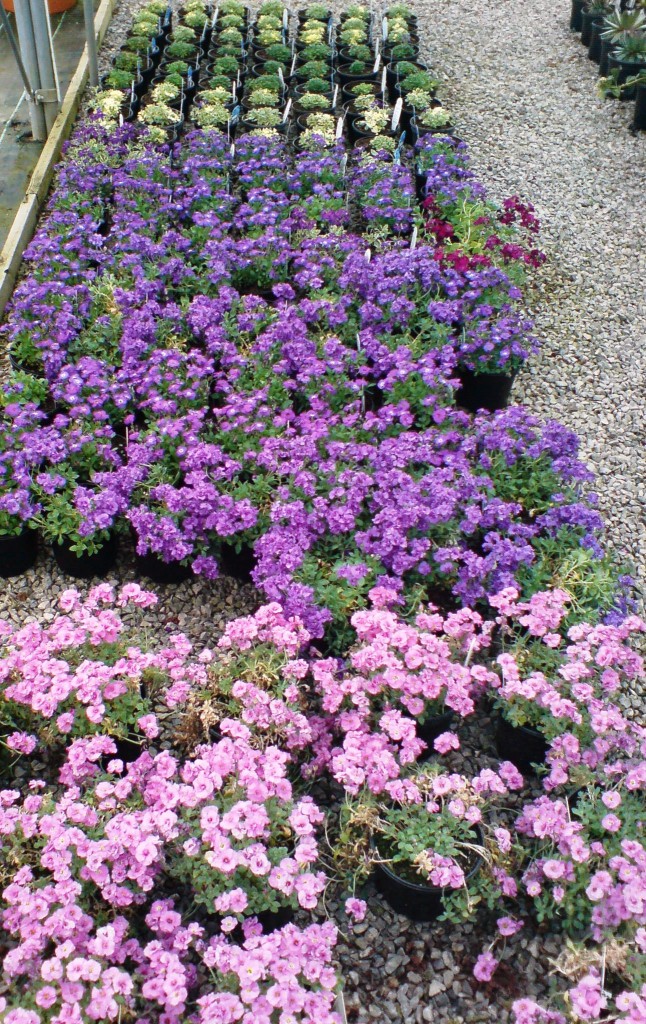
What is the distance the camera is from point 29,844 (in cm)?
263

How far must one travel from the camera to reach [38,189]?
19.7ft

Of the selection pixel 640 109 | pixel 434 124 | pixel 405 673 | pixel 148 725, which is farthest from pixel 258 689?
pixel 640 109

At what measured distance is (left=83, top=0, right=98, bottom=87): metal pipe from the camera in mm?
6441

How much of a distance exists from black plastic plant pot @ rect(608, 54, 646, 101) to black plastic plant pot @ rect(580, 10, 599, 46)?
3.30 ft

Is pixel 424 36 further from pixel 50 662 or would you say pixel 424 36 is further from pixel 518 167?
pixel 50 662

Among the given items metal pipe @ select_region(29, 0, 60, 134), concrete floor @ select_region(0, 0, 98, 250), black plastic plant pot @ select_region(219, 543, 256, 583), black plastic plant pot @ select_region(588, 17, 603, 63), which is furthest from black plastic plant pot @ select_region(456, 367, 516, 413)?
black plastic plant pot @ select_region(588, 17, 603, 63)

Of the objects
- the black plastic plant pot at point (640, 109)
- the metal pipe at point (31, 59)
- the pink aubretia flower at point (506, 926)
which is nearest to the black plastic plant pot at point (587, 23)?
the black plastic plant pot at point (640, 109)

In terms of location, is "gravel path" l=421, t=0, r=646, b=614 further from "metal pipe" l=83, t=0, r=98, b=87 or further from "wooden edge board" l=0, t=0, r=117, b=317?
"wooden edge board" l=0, t=0, r=117, b=317

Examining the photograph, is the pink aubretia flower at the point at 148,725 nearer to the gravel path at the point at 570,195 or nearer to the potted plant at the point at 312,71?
the gravel path at the point at 570,195

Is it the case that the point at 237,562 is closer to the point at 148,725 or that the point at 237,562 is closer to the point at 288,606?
the point at 288,606

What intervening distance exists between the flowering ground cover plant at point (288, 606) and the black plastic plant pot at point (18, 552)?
0.12m

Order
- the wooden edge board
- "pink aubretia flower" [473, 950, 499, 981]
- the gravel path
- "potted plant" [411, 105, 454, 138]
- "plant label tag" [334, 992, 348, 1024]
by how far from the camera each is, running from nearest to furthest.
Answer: "plant label tag" [334, 992, 348, 1024] < "pink aubretia flower" [473, 950, 499, 981] < the gravel path < the wooden edge board < "potted plant" [411, 105, 454, 138]

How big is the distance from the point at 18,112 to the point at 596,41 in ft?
18.3

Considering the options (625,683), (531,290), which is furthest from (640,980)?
(531,290)
